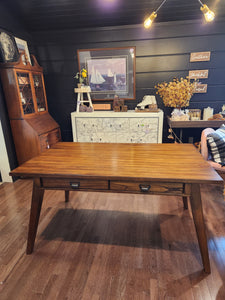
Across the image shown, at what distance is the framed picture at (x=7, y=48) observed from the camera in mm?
2627

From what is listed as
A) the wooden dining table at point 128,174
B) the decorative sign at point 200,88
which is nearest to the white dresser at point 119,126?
the decorative sign at point 200,88

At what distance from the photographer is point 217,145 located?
2066mm

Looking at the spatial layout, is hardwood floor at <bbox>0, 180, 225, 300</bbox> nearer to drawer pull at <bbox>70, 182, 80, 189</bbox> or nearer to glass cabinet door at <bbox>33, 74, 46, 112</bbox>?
drawer pull at <bbox>70, 182, 80, 189</bbox>

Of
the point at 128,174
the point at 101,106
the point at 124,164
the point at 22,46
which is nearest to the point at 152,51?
the point at 101,106

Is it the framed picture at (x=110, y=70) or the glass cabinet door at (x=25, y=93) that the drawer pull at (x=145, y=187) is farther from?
the framed picture at (x=110, y=70)

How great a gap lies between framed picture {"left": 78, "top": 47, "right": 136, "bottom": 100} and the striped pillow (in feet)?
5.94

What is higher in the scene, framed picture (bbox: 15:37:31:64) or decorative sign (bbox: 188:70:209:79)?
framed picture (bbox: 15:37:31:64)

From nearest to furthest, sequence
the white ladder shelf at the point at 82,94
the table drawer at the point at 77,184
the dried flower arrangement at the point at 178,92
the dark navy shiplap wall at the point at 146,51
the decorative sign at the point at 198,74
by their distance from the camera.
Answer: the table drawer at the point at 77,184, the dried flower arrangement at the point at 178,92, the dark navy shiplap wall at the point at 146,51, the decorative sign at the point at 198,74, the white ladder shelf at the point at 82,94

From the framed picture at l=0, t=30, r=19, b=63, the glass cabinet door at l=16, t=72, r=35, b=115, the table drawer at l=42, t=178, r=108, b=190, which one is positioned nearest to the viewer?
the table drawer at l=42, t=178, r=108, b=190

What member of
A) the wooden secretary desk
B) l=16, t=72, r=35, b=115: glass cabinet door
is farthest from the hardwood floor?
l=16, t=72, r=35, b=115: glass cabinet door

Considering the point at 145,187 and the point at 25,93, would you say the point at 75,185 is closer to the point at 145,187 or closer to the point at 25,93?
the point at 145,187

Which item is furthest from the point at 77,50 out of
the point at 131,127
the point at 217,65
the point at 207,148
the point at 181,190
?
the point at 181,190

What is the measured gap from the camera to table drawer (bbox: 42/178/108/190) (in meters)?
1.42

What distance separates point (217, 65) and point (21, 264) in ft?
12.5
